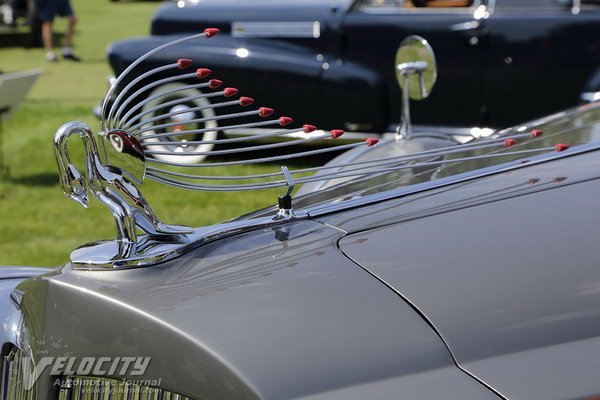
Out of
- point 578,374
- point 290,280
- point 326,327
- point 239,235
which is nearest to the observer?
point 578,374

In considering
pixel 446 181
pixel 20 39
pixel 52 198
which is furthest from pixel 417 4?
pixel 20 39

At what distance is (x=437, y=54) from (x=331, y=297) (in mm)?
5748

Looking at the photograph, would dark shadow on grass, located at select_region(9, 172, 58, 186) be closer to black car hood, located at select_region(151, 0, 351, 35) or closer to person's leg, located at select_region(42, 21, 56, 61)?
black car hood, located at select_region(151, 0, 351, 35)

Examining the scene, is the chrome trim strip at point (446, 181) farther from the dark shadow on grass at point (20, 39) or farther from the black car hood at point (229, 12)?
the dark shadow on grass at point (20, 39)

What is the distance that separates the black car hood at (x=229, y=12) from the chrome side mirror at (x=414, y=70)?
411 centimetres

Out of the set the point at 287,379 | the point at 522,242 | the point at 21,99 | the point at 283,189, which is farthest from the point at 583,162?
the point at 21,99

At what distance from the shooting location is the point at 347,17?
7.34 m

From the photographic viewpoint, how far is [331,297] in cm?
153

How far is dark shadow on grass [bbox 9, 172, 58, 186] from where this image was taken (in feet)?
22.4

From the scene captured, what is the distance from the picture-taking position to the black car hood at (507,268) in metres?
1.41

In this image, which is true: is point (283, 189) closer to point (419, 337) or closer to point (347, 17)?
point (419, 337)

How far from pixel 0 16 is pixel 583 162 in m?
17.2

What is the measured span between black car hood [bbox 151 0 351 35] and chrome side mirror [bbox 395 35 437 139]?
411 cm

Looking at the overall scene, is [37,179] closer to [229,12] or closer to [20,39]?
[229,12]
